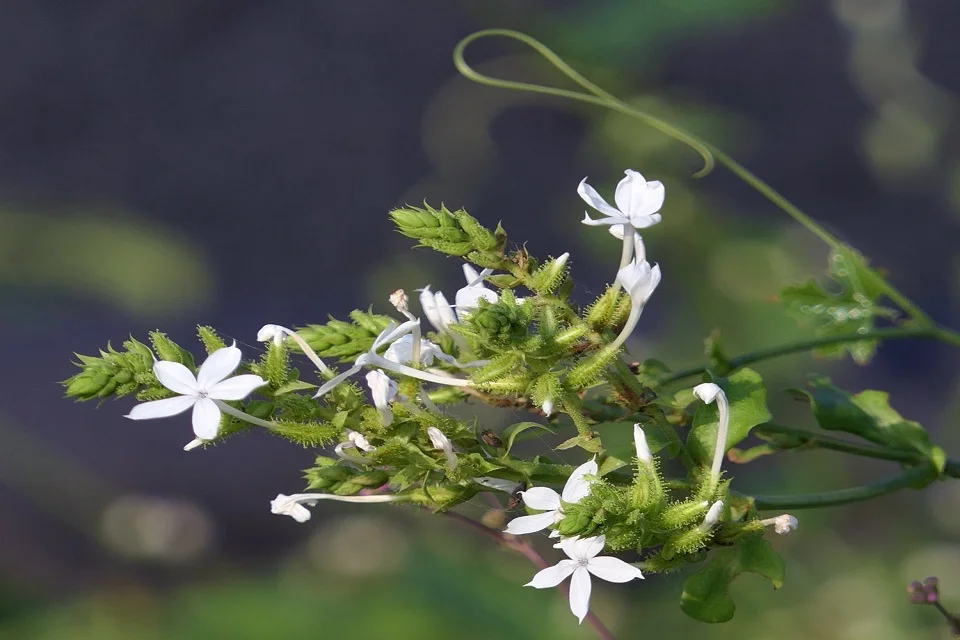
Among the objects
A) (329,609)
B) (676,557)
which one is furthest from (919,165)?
(676,557)

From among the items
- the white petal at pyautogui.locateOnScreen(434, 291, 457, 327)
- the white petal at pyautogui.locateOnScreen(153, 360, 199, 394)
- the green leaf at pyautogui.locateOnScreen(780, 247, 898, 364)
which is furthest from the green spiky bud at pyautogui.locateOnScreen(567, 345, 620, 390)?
the green leaf at pyautogui.locateOnScreen(780, 247, 898, 364)

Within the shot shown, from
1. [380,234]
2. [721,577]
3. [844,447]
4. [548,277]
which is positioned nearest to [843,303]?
[844,447]

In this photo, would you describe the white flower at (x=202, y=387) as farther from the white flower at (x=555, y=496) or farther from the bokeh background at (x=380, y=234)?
the bokeh background at (x=380, y=234)

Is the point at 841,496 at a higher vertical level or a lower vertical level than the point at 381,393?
lower

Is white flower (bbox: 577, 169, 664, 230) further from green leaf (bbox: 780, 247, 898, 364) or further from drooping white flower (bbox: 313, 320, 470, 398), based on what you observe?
green leaf (bbox: 780, 247, 898, 364)

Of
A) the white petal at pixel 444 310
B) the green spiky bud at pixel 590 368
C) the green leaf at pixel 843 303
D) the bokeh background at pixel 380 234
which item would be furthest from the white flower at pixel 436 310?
the bokeh background at pixel 380 234

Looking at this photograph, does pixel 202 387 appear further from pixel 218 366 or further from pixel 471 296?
pixel 471 296
